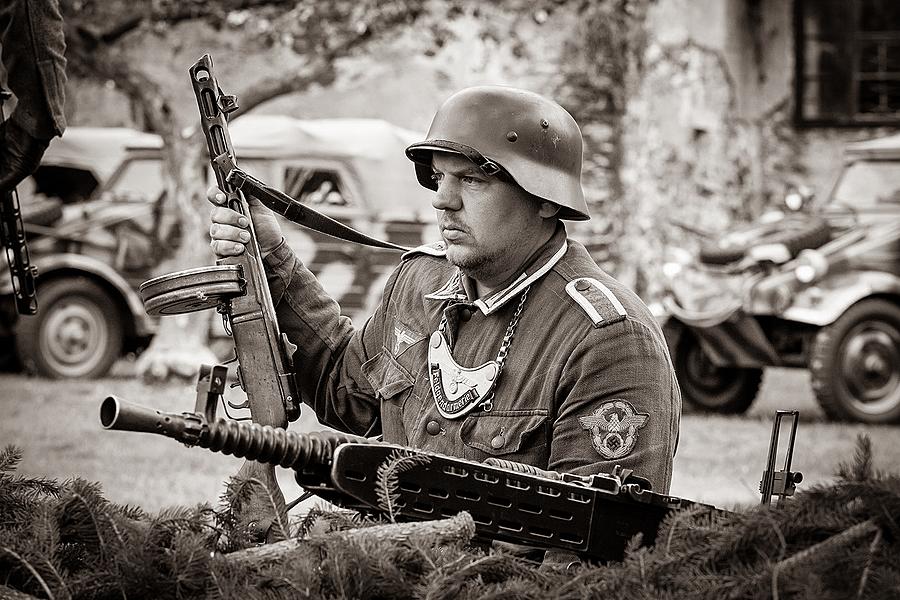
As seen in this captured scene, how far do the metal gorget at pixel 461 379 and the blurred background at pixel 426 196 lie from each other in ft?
22.0

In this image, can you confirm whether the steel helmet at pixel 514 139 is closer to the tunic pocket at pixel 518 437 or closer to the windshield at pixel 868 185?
the tunic pocket at pixel 518 437

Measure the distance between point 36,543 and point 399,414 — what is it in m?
1.16

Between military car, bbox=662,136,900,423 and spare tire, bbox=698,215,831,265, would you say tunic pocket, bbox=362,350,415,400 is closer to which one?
military car, bbox=662,136,900,423

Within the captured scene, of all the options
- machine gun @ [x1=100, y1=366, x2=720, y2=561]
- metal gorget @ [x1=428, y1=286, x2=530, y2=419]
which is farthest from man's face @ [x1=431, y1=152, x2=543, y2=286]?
machine gun @ [x1=100, y1=366, x2=720, y2=561]

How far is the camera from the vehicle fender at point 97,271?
1176 centimetres

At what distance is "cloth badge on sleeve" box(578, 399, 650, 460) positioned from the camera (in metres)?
2.67

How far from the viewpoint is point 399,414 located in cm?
311

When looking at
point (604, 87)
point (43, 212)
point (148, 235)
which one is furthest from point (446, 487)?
point (604, 87)

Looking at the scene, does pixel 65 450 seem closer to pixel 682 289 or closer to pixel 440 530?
pixel 682 289

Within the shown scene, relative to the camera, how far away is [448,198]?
298 cm

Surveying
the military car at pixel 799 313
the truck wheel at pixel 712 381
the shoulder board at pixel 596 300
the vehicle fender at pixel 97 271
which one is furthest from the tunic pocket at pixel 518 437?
the vehicle fender at pixel 97 271

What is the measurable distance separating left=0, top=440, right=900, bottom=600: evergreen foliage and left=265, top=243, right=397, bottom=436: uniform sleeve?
1.01 meters

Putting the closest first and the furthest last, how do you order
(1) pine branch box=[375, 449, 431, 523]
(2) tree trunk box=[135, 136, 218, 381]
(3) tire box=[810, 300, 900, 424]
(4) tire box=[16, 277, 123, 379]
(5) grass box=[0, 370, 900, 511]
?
(1) pine branch box=[375, 449, 431, 523], (5) grass box=[0, 370, 900, 511], (3) tire box=[810, 300, 900, 424], (2) tree trunk box=[135, 136, 218, 381], (4) tire box=[16, 277, 123, 379]

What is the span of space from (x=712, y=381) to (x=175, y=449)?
159 inches
